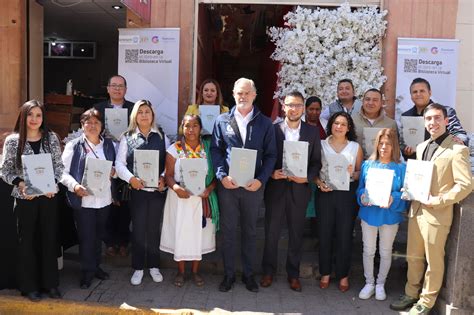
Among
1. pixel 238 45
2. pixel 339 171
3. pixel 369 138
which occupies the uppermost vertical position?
pixel 238 45

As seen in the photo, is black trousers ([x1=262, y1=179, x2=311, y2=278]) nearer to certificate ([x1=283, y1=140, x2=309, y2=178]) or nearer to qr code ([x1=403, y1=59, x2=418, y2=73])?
certificate ([x1=283, y1=140, x2=309, y2=178])

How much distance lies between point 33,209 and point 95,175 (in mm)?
629

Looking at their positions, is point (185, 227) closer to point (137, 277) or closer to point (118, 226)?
point (137, 277)

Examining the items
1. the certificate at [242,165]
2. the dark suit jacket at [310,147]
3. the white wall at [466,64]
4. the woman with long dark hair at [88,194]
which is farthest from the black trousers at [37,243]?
the white wall at [466,64]

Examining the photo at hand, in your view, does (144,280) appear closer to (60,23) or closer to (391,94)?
(391,94)

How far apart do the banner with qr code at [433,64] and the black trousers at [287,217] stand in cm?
287

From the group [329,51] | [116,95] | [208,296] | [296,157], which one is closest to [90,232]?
[208,296]

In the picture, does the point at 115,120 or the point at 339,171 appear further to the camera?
the point at 115,120

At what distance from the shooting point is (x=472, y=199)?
3996 millimetres

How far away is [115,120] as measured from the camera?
513 centimetres

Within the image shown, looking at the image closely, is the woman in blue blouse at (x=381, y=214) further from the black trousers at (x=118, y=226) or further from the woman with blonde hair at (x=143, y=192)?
the black trousers at (x=118, y=226)

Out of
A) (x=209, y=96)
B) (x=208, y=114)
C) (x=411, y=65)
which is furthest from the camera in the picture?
(x=411, y=65)

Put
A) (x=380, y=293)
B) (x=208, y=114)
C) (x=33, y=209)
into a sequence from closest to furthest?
(x=33, y=209) < (x=380, y=293) < (x=208, y=114)

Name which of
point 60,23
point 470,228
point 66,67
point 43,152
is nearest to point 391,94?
point 470,228
